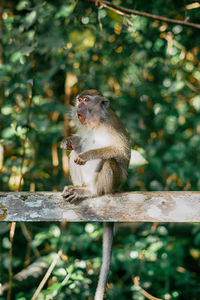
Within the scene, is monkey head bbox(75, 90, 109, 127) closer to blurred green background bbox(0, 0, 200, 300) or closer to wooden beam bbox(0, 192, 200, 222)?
blurred green background bbox(0, 0, 200, 300)

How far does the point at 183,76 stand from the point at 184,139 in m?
1.35

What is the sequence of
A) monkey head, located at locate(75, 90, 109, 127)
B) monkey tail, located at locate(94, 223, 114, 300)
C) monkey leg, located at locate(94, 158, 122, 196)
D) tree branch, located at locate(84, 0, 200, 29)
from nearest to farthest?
monkey tail, located at locate(94, 223, 114, 300) → monkey leg, located at locate(94, 158, 122, 196) → tree branch, located at locate(84, 0, 200, 29) → monkey head, located at locate(75, 90, 109, 127)

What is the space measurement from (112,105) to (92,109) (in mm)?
1792

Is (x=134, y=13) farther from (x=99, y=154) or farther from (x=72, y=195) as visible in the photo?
(x=72, y=195)

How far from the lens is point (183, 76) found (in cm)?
389

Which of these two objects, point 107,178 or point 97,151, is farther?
point 97,151

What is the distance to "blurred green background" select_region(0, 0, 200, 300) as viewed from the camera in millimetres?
3281

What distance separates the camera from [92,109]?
2.94 m

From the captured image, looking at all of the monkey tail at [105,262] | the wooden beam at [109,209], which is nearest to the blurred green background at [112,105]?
the monkey tail at [105,262]

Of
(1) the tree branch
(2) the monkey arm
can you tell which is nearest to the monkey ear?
(2) the monkey arm

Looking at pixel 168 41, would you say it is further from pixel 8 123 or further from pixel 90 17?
pixel 8 123

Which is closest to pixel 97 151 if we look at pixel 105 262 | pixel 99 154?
pixel 99 154

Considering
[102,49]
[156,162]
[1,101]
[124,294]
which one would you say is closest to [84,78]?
[102,49]

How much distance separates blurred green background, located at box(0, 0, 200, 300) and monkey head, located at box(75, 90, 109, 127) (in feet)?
1.27
